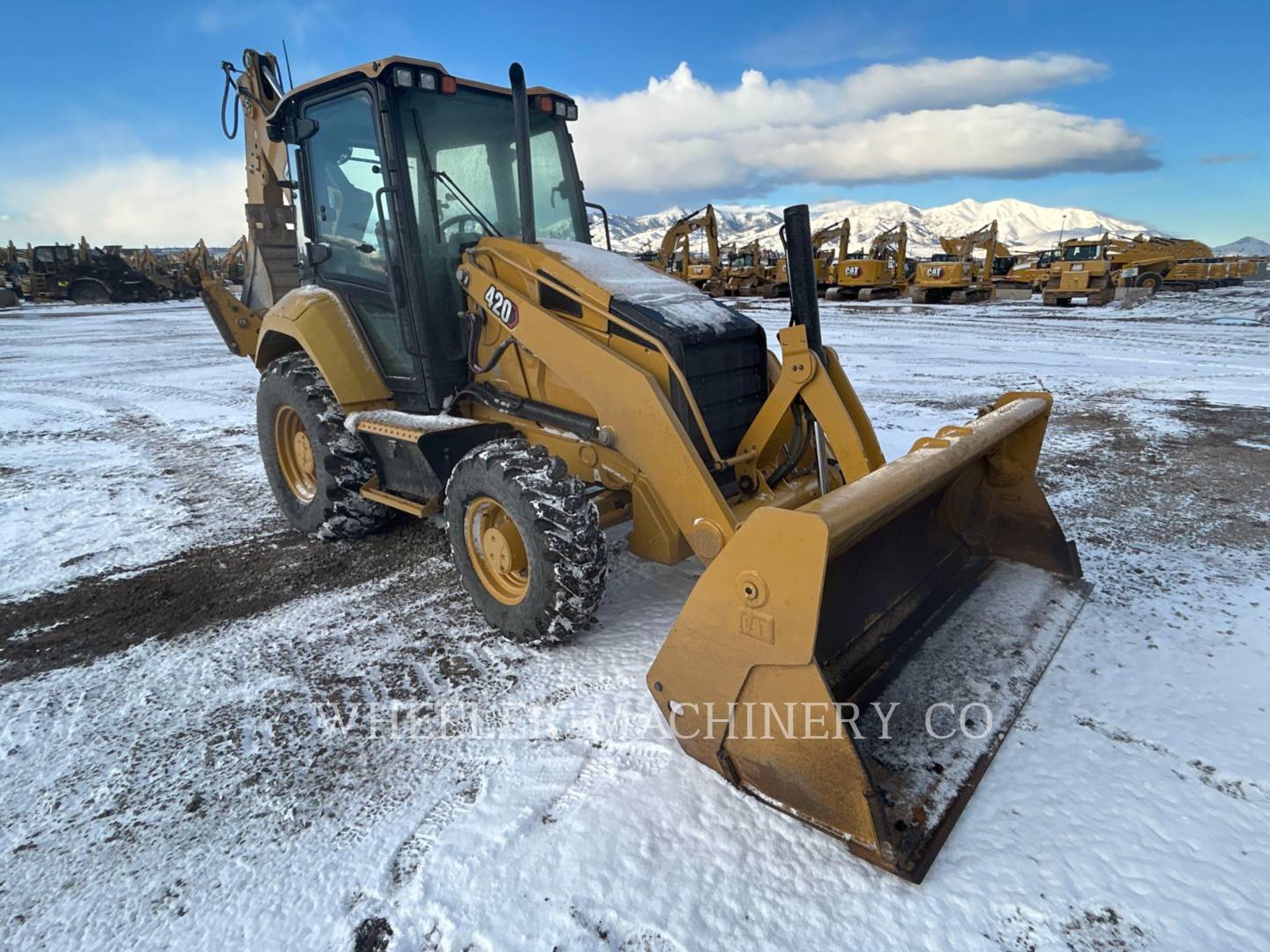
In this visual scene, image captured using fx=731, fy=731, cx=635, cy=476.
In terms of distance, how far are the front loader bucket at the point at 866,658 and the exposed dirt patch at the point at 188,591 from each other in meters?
2.52

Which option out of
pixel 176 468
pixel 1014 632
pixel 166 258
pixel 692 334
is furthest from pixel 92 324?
pixel 1014 632

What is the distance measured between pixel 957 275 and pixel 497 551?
2810cm

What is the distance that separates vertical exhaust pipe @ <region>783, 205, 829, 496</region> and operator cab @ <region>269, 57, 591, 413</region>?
6.10ft

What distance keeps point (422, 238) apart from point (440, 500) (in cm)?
140

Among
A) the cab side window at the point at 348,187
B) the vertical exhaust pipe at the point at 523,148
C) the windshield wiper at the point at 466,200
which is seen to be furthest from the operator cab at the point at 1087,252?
the cab side window at the point at 348,187

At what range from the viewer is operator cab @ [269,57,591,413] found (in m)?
3.77

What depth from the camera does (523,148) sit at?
11.4ft

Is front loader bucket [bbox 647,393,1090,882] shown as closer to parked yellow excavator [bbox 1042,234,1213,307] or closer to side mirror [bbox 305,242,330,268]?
side mirror [bbox 305,242,330,268]

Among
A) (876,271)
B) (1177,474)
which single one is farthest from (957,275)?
(1177,474)

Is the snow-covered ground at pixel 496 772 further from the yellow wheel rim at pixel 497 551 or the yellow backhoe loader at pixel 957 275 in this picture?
the yellow backhoe loader at pixel 957 275

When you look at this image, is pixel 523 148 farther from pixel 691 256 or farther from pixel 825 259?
pixel 691 256

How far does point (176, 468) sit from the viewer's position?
6.48 m

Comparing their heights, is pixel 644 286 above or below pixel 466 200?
below

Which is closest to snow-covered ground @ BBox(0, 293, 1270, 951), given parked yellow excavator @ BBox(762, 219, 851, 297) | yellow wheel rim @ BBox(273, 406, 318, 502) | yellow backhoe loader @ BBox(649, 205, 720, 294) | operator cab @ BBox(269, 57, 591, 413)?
yellow wheel rim @ BBox(273, 406, 318, 502)
